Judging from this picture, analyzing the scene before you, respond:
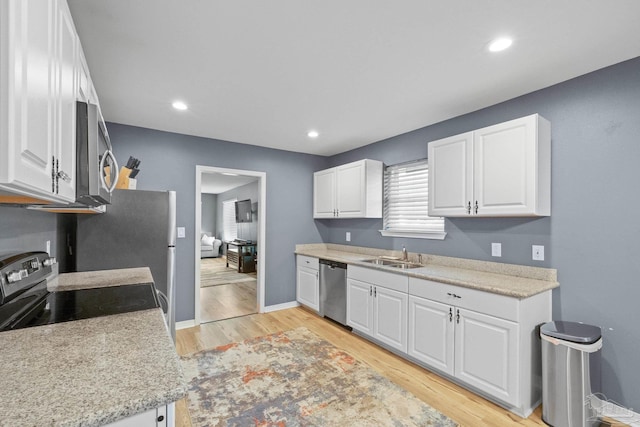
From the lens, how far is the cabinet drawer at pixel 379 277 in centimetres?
276

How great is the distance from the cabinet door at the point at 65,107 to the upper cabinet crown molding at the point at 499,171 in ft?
8.78

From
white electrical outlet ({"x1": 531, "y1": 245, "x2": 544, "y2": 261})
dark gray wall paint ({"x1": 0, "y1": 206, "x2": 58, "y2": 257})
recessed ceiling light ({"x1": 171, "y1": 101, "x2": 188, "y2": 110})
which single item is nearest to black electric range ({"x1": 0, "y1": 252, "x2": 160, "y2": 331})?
dark gray wall paint ({"x1": 0, "y1": 206, "x2": 58, "y2": 257})

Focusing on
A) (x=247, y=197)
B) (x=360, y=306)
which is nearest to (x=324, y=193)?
(x=360, y=306)

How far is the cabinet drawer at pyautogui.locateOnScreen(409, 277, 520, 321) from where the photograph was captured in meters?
2.00

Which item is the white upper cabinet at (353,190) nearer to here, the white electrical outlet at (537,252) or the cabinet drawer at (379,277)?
the cabinet drawer at (379,277)

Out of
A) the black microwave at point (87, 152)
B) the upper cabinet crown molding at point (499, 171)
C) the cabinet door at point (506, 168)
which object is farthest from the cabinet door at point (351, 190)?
the black microwave at point (87, 152)

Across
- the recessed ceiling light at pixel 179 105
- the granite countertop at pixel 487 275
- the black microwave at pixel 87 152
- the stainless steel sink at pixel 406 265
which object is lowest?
the stainless steel sink at pixel 406 265

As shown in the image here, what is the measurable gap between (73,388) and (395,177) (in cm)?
358

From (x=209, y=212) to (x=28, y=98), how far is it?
35.3ft

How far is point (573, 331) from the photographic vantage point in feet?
6.29

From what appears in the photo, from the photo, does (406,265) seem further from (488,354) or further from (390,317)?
(488,354)

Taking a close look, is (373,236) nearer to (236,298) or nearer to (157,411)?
(236,298)

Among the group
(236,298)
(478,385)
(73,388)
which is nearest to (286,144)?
(236,298)

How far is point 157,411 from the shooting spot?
2.31 feet
